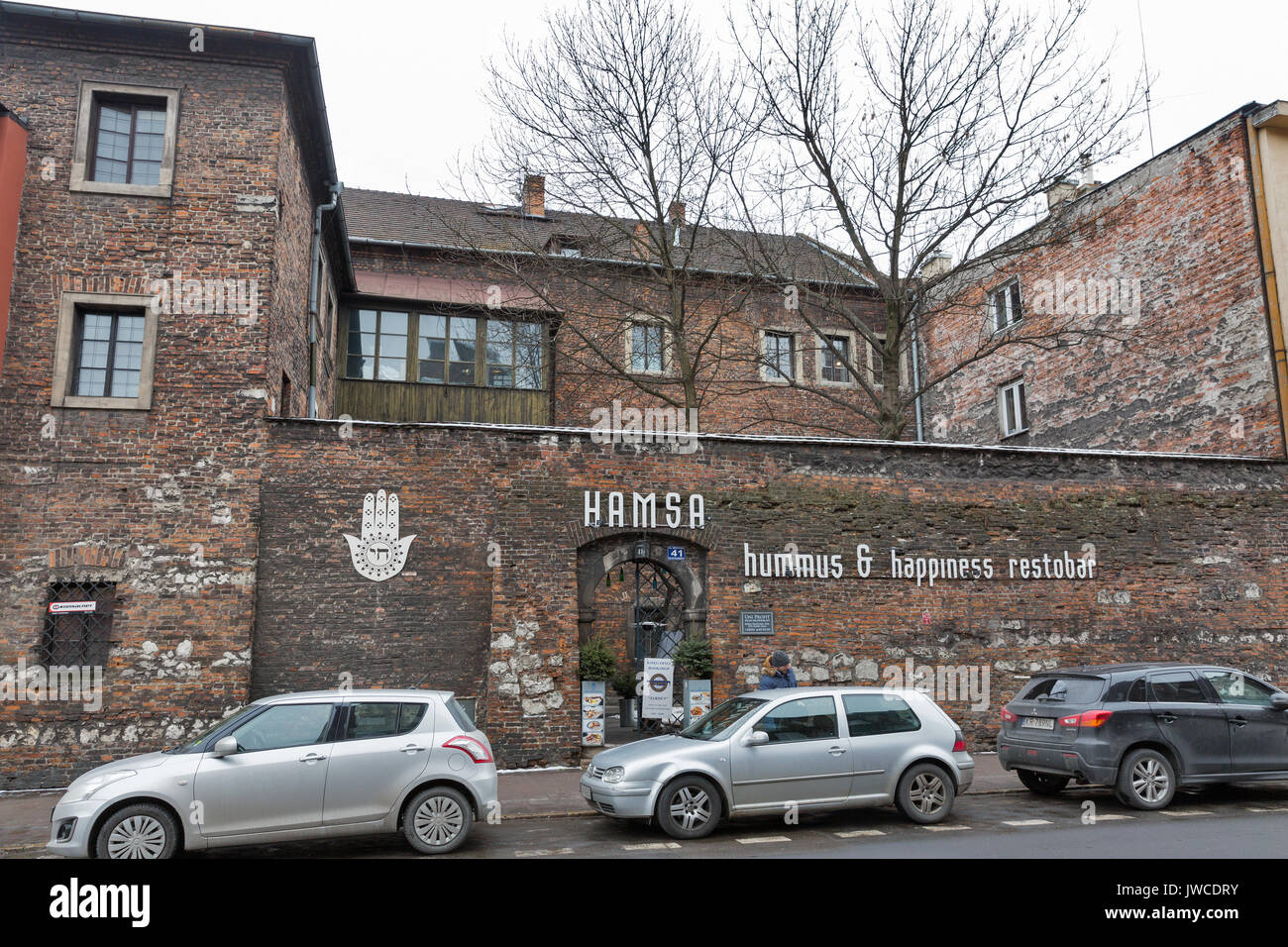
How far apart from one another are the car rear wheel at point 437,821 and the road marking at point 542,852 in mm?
555

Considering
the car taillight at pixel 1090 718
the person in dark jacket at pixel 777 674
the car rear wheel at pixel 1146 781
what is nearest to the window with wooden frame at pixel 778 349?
the person in dark jacket at pixel 777 674

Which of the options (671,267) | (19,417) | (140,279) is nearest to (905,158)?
(671,267)

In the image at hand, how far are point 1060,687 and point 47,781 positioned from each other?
40.3 ft

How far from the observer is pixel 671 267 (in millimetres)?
19641

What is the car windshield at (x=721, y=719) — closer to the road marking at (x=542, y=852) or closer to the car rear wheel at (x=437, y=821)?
the road marking at (x=542, y=852)

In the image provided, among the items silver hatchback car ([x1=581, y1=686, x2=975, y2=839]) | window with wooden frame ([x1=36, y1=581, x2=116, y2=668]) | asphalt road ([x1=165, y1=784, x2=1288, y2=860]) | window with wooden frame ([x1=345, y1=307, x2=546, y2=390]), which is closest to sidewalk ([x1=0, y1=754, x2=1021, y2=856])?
asphalt road ([x1=165, y1=784, x2=1288, y2=860])

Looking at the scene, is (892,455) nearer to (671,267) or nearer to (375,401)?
(671,267)

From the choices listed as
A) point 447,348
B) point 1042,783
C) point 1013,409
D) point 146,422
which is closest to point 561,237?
point 447,348

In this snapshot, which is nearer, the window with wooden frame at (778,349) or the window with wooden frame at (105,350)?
the window with wooden frame at (105,350)

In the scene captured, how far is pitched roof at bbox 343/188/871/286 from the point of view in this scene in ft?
67.4

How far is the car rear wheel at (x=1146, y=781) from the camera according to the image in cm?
962

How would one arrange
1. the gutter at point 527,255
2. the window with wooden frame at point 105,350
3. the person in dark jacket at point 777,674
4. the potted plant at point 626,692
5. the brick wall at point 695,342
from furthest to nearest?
the brick wall at point 695,342 < the gutter at point 527,255 < the potted plant at point 626,692 < the window with wooden frame at point 105,350 < the person in dark jacket at point 777,674

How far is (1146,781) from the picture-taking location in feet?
31.8

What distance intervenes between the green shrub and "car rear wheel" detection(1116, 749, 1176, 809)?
257 inches
